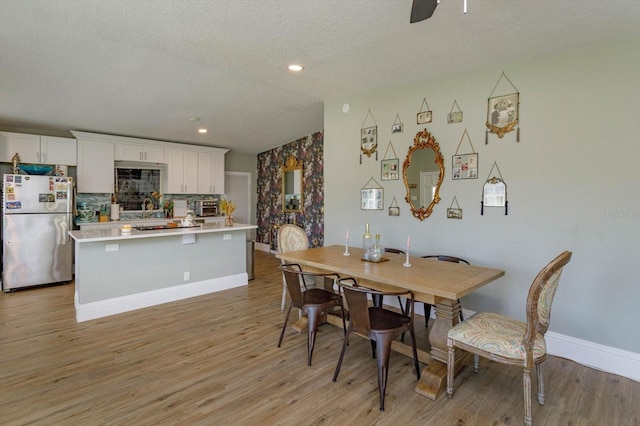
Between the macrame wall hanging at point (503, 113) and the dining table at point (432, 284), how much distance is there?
1.35m

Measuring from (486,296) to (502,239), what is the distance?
59 cm

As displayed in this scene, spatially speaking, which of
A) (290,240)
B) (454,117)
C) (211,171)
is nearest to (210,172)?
(211,171)

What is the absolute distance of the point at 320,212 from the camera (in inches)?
248

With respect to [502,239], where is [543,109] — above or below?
above

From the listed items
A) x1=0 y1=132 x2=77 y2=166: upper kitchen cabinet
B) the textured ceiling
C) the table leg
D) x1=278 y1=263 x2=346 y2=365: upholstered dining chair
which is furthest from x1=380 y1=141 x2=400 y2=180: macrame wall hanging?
x1=0 y1=132 x2=77 y2=166: upper kitchen cabinet

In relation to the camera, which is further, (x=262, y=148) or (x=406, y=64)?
(x=262, y=148)

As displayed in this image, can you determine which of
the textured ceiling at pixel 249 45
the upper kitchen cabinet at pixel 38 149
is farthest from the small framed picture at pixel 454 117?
the upper kitchen cabinet at pixel 38 149

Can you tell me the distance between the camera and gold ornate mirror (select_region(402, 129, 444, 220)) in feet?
11.3

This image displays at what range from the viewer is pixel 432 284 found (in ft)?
7.04

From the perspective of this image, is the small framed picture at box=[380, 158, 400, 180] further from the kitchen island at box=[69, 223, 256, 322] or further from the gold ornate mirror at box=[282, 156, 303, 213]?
the gold ornate mirror at box=[282, 156, 303, 213]

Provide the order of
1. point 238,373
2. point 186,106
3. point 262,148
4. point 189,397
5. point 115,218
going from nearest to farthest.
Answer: point 189,397 → point 238,373 → point 186,106 → point 115,218 → point 262,148

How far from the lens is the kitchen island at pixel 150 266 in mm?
3531

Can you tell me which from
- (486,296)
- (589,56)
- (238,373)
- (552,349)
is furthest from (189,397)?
(589,56)

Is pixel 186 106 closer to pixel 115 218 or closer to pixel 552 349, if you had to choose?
pixel 115 218
